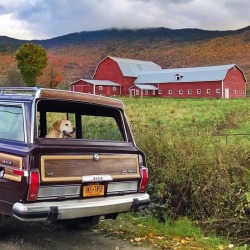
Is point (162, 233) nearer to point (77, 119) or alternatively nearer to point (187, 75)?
point (77, 119)

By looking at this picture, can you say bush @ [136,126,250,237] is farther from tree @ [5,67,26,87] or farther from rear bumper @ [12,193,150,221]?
tree @ [5,67,26,87]

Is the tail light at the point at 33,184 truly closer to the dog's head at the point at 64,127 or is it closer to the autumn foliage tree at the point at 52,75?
the dog's head at the point at 64,127

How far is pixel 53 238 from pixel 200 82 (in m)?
72.2

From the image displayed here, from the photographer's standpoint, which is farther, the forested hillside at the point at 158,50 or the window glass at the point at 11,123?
the forested hillside at the point at 158,50

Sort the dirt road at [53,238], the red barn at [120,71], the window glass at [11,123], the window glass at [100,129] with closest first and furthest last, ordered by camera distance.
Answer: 1. the window glass at [11,123]
2. the dirt road at [53,238]
3. the window glass at [100,129]
4. the red barn at [120,71]

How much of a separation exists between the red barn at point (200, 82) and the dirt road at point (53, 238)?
228ft

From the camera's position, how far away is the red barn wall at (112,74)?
84.1 meters

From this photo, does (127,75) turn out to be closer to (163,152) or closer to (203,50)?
(203,50)

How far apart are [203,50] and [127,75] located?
52.1 metres

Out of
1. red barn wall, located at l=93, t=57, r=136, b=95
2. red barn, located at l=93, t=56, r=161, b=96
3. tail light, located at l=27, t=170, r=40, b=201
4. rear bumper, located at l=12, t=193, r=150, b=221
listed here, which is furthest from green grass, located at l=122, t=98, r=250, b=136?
red barn, located at l=93, t=56, r=161, b=96

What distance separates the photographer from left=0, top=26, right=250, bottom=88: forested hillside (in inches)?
4392

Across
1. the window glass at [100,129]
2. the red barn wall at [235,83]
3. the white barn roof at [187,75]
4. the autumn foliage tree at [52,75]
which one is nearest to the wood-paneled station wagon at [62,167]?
the window glass at [100,129]

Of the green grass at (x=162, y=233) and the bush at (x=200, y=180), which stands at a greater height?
the bush at (x=200, y=180)

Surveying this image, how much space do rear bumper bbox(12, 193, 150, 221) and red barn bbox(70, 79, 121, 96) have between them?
7365 cm
